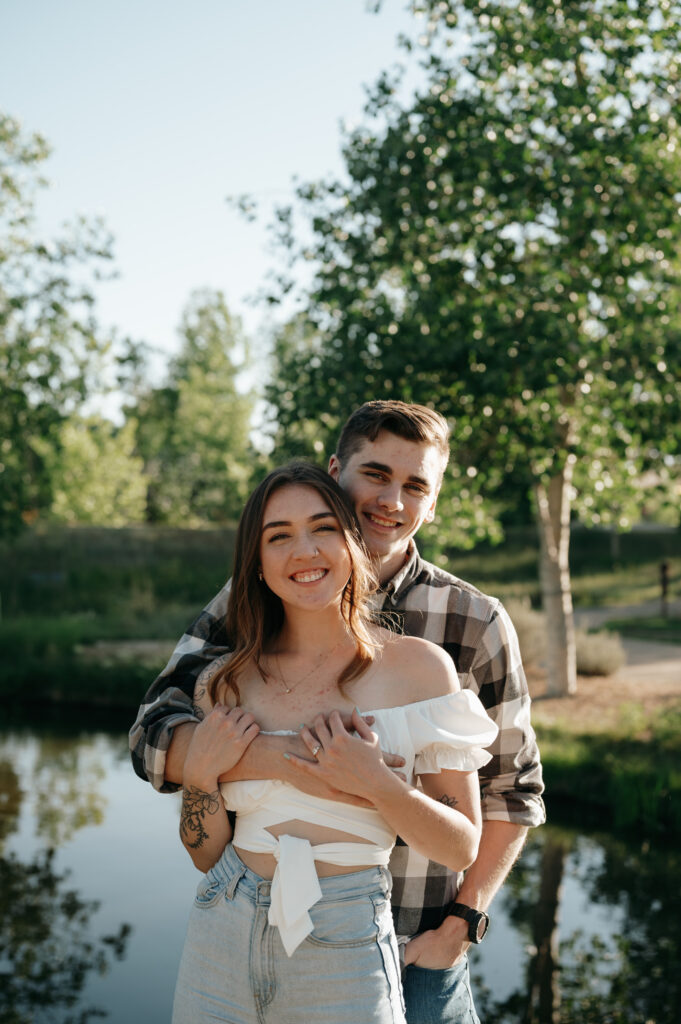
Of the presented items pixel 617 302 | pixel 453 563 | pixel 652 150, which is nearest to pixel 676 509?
pixel 617 302

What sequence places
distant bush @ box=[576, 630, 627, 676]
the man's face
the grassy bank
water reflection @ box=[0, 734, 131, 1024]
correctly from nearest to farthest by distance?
the man's face, water reflection @ box=[0, 734, 131, 1024], the grassy bank, distant bush @ box=[576, 630, 627, 676]

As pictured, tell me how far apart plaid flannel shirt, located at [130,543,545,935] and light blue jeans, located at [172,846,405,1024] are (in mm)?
292

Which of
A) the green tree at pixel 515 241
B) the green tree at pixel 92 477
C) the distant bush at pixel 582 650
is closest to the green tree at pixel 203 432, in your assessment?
the green tree at pixel 92 477

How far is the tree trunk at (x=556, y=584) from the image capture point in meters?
13.4

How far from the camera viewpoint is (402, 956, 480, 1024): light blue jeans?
224 centimetres

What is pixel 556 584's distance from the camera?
1341cm

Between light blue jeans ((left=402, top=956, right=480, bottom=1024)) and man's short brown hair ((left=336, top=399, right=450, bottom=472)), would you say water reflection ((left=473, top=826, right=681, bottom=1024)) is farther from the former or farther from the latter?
man's short brown hair ((left=336, top=399, right=450, bottom=472))

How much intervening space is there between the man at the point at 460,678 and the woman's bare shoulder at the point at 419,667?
245mm

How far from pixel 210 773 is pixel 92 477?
35495 millimetres

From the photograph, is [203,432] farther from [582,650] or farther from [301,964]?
[301,964]

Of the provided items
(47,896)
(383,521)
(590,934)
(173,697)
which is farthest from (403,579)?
(47,896)

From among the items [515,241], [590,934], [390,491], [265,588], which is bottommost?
[590,934]

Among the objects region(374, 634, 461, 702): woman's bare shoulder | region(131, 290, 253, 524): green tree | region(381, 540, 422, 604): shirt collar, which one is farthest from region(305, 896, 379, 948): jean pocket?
region(131, 290, 253, 524): green tree

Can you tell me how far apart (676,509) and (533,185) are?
15.9ft
